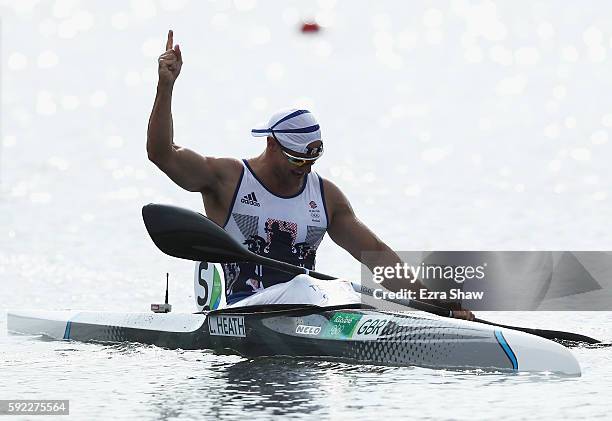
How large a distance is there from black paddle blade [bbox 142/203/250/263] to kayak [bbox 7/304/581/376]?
0.48m

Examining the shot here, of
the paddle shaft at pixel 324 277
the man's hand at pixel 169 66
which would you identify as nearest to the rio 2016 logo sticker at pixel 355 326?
the paddle shaft at pixel 324 277

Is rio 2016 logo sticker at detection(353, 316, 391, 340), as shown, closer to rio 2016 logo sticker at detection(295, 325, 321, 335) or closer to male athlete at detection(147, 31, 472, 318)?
rio 2016 logo sticker at detection(295, 325, 321, 335)

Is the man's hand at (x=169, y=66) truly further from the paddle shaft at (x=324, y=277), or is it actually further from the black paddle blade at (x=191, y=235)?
the paddle shaft at (x=324, y=277)

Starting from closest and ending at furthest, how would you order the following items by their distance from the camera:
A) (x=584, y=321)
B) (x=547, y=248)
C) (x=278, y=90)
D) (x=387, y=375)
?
(x=387, y=375) → (x=584, y=321) → (x=547, y=248) → (x=278, y=90)

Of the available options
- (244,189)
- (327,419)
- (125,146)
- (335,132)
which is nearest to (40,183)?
(125,146)

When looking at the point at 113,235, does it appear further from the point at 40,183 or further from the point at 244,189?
the point at 244,189

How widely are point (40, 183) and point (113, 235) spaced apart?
24.1 feet

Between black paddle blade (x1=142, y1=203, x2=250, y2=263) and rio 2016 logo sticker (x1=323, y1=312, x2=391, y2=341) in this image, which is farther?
black paddle blade (x1=142, y1=203, x2=250, y2=263)

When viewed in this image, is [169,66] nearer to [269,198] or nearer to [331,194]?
[269,198]

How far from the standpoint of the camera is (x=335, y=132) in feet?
113

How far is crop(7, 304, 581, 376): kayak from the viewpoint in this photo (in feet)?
30.3


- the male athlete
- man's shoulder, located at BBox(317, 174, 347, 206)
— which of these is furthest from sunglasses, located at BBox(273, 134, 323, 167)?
man's shoulder, located at BBox(317, 174, 347, 206)

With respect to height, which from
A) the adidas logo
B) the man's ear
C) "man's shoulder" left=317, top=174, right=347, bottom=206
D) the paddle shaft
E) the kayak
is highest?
the man's ear

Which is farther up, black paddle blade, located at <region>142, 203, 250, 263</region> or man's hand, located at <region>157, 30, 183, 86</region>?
man's hand, located at <region>157, 30, 183, 86</region>
